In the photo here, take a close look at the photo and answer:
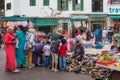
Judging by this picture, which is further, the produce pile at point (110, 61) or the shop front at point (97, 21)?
the shop front at point (97, 21)

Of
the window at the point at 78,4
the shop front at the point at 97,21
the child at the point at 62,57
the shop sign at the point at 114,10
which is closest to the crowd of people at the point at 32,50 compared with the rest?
the child at the point at 62,57

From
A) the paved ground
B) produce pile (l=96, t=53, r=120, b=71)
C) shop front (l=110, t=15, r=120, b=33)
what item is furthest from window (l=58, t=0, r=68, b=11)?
produce pile (l=96, t=53, r=120, b=71)

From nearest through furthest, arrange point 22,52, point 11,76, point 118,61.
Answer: point 118,61, point 11,76, point 22,52

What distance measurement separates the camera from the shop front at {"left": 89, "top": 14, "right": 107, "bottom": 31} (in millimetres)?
55125

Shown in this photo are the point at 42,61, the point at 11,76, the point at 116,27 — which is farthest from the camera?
the point at 116,27

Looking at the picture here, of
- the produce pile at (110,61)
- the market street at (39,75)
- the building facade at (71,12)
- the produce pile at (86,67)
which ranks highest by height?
the building facade at (71,12)

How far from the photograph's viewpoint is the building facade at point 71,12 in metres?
55.3

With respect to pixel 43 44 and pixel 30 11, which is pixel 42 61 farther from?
pixel 30 11

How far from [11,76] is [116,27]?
3965 cm

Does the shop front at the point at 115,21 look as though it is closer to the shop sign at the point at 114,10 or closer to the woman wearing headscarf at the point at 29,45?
the shop sign at the point at 114,10

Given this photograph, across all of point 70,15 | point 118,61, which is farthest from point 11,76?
point 70,15

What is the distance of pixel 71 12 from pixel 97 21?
11.4 feet

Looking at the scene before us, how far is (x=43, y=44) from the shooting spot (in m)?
20.1

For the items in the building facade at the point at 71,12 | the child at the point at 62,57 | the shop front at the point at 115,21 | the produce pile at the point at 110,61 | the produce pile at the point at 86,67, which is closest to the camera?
the produce pile at the point at 110,61
